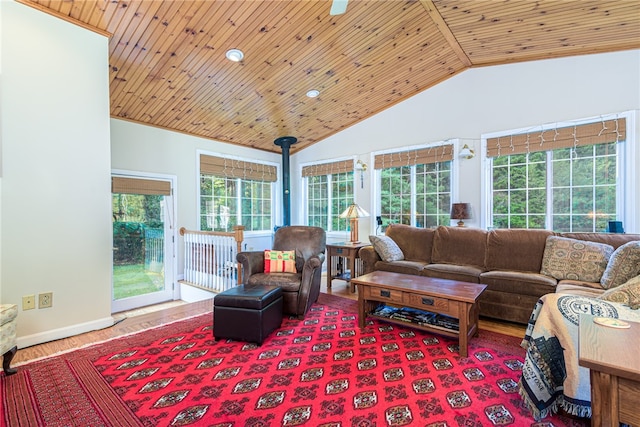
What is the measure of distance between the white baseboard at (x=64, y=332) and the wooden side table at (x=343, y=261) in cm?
267

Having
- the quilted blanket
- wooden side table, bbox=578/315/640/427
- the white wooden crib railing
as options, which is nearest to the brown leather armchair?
the white wooden crib railing

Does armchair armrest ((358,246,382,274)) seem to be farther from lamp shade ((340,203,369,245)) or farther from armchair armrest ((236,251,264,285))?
armchair armrest ((236,251,264,285))

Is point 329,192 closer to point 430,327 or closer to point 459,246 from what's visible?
point 459,246

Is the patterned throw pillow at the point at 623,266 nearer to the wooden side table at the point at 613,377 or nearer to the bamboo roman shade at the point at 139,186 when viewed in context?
the wooden side table at the point at 613,377

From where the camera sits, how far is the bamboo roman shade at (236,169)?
5.18 metres

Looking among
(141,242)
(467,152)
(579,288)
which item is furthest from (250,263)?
(467,152)

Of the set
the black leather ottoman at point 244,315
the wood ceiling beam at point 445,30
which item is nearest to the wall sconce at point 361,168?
the wood ceiling beam at point 445,30

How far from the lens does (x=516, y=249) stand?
3371 millimetres

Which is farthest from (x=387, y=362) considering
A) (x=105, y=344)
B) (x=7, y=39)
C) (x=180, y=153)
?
(x=180, y=153)

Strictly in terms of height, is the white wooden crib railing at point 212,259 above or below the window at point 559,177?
below

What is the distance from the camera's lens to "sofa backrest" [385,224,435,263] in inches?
157

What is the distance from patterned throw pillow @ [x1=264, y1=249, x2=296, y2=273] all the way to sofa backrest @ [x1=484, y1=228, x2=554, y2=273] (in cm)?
234

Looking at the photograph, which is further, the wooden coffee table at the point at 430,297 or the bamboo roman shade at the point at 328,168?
the bamboo roman shade at the point at 328,168

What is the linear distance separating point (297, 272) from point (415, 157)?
289cm
